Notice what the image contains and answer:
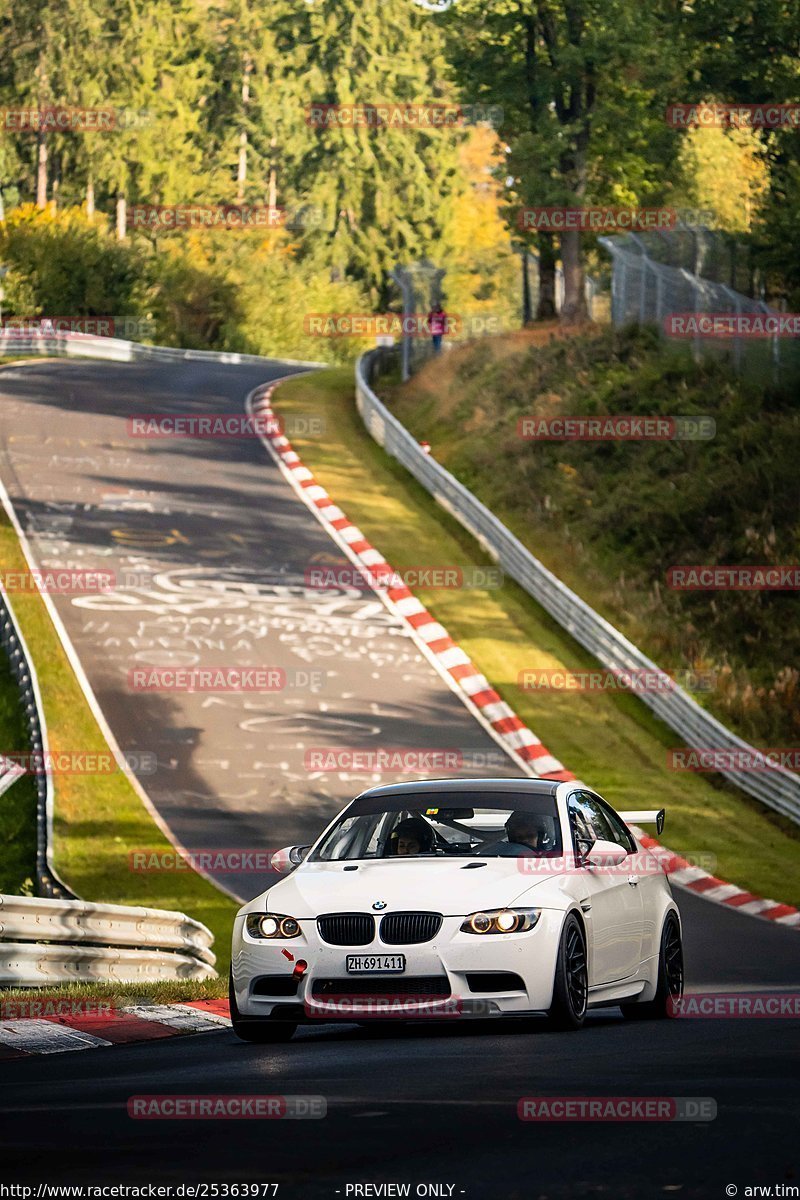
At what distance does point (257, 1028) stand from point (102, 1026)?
1.13m

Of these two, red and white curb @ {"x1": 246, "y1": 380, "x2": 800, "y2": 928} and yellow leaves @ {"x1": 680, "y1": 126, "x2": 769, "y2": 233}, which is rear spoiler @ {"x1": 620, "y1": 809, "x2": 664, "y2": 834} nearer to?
red and white curb @ {"x1": 246, "y1": 380, "x2": 800, "y2": 928}

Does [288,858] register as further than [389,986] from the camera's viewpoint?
Yes

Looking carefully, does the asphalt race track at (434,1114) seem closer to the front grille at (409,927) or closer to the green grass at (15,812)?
the front grille at (409,927)

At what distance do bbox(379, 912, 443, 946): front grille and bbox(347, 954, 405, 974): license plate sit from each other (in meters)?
0.08

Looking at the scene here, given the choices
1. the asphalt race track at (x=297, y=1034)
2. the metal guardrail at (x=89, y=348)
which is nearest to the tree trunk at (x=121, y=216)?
the metal guardrail at (x=89, y=348)

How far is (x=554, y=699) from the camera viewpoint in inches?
1070

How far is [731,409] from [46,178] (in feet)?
239

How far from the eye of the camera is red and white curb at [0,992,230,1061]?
980 cm

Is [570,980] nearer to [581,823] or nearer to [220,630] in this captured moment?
[581,823]

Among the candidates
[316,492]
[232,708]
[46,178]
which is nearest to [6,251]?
[46,178]

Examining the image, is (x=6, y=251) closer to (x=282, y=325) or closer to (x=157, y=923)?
(x=282, y=325)

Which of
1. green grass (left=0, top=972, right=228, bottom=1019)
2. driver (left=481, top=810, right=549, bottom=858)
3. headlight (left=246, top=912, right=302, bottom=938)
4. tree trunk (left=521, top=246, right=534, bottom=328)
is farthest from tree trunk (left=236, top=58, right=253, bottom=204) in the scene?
headlight (left=246, top=912, right=302, bottom=938)


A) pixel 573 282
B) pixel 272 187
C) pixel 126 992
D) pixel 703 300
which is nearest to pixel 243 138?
pixel 272 187

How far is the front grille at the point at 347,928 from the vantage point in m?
9.68
